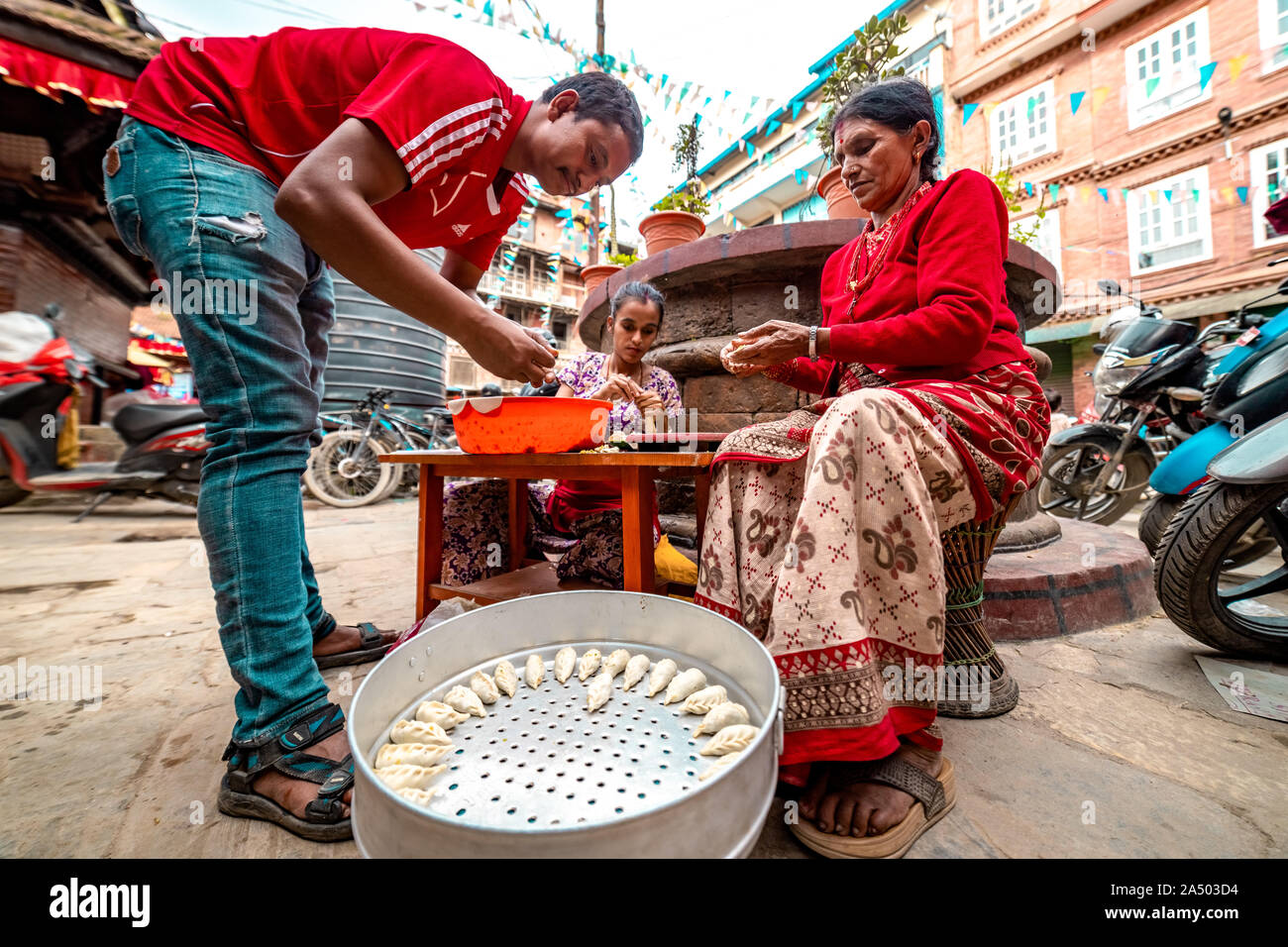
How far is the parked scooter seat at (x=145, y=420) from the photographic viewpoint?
4.49 meters

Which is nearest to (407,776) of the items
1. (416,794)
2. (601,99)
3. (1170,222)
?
(416,794)

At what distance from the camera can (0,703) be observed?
1406 millimetres

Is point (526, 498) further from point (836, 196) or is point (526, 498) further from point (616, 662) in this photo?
point (836, 196)

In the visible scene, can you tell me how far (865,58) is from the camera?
124 inches

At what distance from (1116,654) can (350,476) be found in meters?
6.17

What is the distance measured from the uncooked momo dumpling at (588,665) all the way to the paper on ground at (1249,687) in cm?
170

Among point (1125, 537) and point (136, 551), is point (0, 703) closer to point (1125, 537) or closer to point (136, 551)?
point (136, 551)

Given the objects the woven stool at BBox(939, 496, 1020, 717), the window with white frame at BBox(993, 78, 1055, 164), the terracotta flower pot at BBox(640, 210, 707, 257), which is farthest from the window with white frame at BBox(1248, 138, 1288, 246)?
the woven stool at BBox(939, 496, 1020, 717)

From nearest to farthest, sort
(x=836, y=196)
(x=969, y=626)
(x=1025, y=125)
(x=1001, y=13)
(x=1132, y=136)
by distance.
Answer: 1. (x=969, y=626)
2. (x=836, y=196)
3. (x=1132, y=136)
4. (x=1025, y=125)
5. (x=1001, y=13)

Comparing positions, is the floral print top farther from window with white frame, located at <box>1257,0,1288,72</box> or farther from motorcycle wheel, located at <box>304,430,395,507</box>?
window with white frame, located at <box>1257,0,1288,72</box>

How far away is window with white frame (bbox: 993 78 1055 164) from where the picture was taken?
35.5ft

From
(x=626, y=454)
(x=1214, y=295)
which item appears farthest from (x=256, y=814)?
(x=1214, y=295)

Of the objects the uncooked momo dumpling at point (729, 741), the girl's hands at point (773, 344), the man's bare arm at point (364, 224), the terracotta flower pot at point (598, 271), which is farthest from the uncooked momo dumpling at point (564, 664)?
the terracotta flower pot at point (598, 271)

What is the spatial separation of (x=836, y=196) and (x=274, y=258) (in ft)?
8.40
